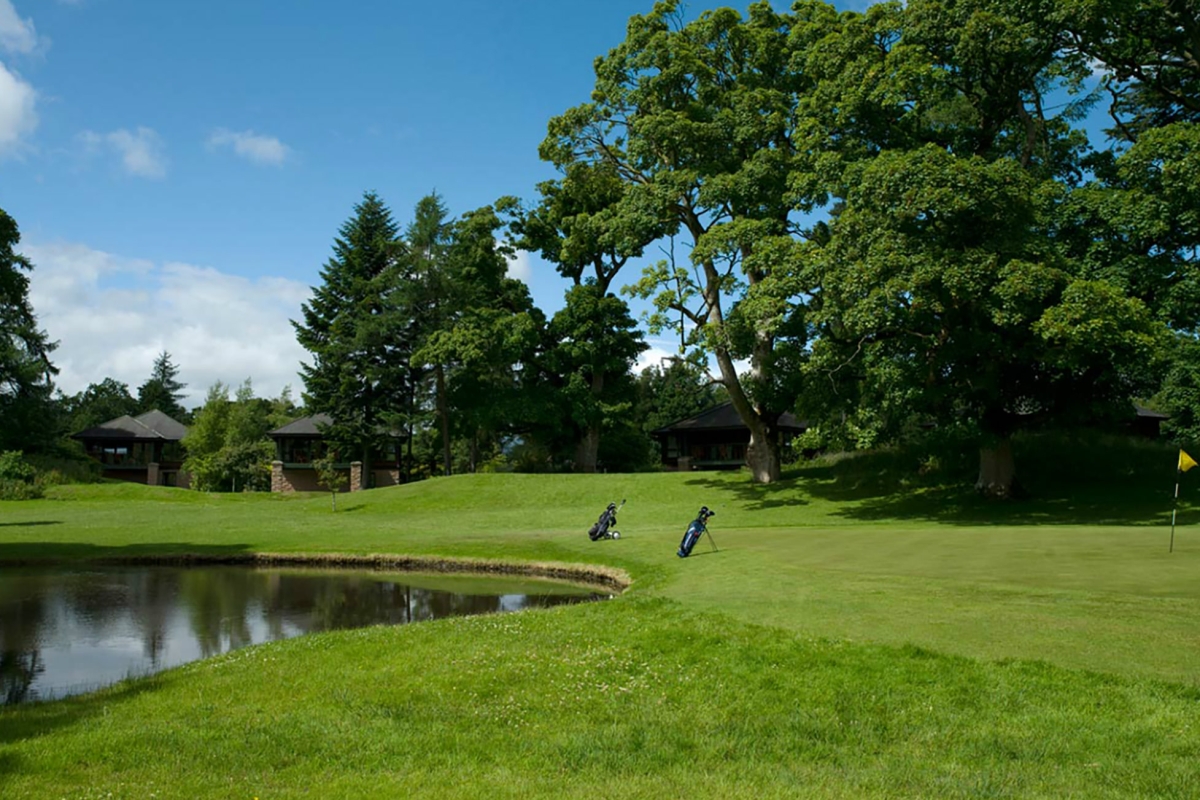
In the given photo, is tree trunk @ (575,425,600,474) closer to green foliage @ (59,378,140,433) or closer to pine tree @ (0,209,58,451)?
pine tree @ (0,209,58,451)

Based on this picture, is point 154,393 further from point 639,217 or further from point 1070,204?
point 1070,204

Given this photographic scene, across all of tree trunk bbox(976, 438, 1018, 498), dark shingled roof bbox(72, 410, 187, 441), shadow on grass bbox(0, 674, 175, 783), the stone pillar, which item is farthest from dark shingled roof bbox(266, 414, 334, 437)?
shadow on grass bbox(0, 674, 175, 783)

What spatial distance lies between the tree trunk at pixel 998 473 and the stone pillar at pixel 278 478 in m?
47.9

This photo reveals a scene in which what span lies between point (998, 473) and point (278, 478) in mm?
48889

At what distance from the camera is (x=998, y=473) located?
103 feet

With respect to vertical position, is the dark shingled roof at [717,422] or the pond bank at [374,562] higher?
the dark shingled roof at [717,422]

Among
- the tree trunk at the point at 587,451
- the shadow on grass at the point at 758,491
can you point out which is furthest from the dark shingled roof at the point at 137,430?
the shadow on grass at the point at 758,491

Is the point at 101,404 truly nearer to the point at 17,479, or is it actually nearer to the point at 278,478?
the point at 278,478

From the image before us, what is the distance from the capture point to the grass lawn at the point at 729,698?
6461 mm

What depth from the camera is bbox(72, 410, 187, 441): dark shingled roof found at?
7169cm

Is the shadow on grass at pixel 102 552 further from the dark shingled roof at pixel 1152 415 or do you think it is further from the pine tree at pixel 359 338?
the dark shingled roof at pixel 1152 415

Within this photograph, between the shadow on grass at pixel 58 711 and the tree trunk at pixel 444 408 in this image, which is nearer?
the shadow on grass at pixel 58 711

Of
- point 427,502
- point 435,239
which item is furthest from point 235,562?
point 435,239

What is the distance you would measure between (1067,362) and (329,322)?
50119 millimetres
